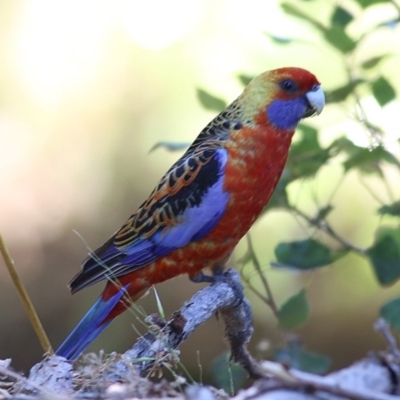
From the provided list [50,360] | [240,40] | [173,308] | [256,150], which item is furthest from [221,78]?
[50,360]

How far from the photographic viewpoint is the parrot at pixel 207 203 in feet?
6.63

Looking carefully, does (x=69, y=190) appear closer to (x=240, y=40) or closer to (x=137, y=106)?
(x=137, y=106)

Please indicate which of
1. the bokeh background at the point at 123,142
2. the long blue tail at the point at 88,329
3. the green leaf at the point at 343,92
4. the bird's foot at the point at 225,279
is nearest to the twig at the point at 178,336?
the bird's foot at the point at 225,279

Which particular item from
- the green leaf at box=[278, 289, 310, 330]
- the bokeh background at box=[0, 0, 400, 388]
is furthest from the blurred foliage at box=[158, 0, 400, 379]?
the bokeh background at box=[0, 0, 400, 388]

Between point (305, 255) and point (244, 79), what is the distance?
458 mm

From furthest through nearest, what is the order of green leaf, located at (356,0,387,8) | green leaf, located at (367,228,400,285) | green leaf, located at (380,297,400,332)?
green leaf, located at (356,0,387,8) < green leaf, located at (367,228,400,285) < green leaf, located at (380,297,400,332)

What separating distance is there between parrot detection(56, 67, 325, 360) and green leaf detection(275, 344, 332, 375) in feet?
0.91

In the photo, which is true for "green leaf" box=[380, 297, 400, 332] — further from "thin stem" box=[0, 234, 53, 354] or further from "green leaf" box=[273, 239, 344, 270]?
"thin stem" box=[0, 234, 53, 354]

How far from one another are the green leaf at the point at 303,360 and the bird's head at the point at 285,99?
1.92 ft

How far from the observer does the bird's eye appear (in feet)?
6.95

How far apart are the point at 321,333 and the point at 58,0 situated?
7.73 feet

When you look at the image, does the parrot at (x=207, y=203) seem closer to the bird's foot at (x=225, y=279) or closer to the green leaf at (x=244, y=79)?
the bird's foot at (x=225, y=279)

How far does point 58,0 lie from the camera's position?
4.52 meters

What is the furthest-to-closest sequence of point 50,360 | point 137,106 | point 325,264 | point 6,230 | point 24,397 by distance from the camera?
point 137,106, point 6,230, point 325,264, point 50,360, point 24,397
